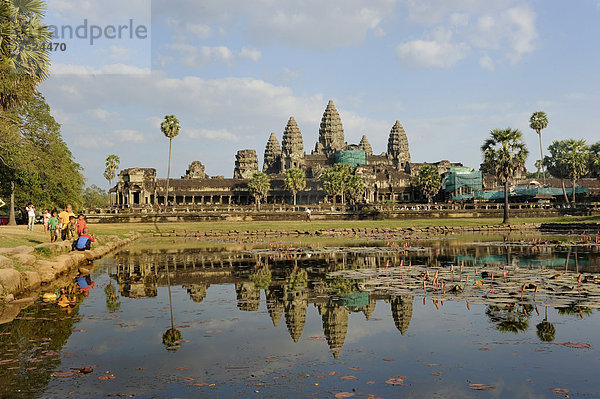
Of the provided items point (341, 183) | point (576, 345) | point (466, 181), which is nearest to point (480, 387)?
point (576, 345)

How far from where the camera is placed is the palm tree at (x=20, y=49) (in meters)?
25.4

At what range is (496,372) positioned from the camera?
6488 millimetres

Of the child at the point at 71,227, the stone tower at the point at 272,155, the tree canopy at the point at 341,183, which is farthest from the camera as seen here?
the stone tower at the point at 272,155

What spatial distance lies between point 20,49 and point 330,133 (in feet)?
478

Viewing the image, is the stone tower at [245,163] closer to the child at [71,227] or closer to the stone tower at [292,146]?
the stone tower at [292,146]

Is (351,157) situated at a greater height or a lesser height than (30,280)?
greater

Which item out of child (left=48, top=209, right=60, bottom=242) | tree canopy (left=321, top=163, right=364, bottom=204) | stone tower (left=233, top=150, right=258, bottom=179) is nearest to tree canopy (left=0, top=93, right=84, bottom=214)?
child (left=48, top=209, right=60, bottom=242)

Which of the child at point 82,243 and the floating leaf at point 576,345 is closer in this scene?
the floating leaf at point 576,345

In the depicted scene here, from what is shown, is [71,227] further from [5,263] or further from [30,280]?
[5,263]

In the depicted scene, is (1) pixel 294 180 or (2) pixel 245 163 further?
(2) pixel 245 163

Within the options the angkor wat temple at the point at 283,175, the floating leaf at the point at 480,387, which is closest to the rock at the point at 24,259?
the floating leaf at the point at 480,387

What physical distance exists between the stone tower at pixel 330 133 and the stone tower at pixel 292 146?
1066 cm

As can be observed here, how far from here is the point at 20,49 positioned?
26.4 metres

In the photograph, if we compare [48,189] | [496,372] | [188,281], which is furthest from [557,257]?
[48,189]
